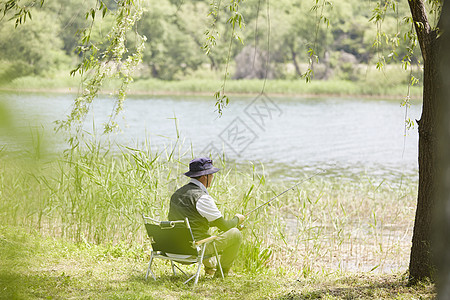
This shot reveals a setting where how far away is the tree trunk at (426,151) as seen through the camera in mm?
4293

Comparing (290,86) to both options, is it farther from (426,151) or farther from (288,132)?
(426,151)

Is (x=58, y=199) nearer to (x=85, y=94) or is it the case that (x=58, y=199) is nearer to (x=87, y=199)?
(x=87, y=199)

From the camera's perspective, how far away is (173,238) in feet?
14.6

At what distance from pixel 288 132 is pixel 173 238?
21.3m

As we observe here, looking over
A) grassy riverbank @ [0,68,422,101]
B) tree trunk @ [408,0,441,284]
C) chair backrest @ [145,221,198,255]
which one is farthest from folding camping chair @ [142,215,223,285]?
grassy riverbank @ [0,68,422,101]

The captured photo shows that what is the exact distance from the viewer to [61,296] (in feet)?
13.9

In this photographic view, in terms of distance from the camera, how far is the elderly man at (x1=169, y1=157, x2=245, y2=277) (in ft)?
15.0

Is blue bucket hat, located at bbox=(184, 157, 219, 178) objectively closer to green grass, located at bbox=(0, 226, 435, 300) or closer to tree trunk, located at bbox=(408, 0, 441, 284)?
green grass, located at bbox=(0, 226, 435, 300)

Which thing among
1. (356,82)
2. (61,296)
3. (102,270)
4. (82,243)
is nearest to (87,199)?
(82,243)

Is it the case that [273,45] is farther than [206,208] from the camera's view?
Yes

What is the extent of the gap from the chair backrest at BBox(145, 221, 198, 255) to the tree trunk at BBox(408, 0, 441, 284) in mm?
1668

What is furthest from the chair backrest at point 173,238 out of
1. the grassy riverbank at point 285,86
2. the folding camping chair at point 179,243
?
the grassy riverbank at point 285,86

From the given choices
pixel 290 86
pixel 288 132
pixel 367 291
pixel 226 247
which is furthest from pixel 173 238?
pixel 290 86

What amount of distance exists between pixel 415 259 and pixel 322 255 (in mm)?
2445
